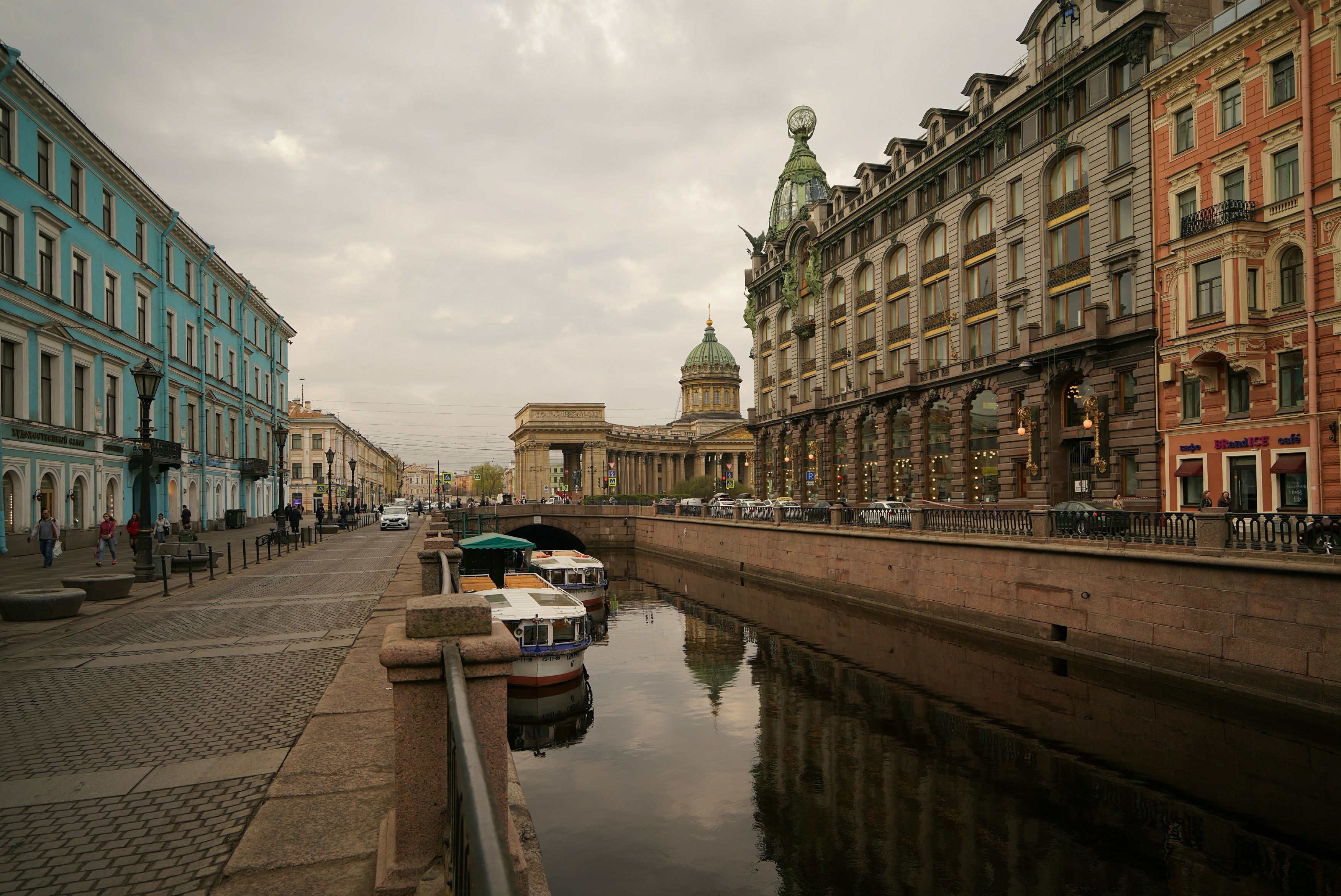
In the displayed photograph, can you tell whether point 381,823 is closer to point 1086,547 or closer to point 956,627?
point 1086,547

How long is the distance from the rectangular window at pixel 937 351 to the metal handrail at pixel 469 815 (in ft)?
153

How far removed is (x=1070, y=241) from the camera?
3816 cm

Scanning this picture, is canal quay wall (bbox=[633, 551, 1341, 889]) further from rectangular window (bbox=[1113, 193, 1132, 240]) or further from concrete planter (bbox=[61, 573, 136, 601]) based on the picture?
rectangular window (bbox=[1113, 193, 1132, 240])

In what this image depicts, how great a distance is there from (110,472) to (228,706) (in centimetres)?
3654

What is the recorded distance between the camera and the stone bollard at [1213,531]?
1825 centimetres

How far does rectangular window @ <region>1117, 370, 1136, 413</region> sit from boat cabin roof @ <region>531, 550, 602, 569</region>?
24.1 metres

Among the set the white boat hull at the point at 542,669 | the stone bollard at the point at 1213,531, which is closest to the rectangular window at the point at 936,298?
the stone bollard at the point at 1213,531

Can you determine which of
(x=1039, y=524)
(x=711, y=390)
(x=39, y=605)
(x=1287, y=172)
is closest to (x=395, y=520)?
(x=39, y=605)

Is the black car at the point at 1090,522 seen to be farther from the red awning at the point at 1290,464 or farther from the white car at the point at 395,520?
the white car at the point at 395,520

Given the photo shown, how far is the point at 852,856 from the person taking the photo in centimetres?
1251

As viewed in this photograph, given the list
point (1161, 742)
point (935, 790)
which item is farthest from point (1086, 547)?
point (935, 790)

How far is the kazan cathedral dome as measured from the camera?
161625mm

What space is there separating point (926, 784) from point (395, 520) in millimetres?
53526

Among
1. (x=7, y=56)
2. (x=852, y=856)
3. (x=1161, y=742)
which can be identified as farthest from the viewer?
(x=7, y=56)
